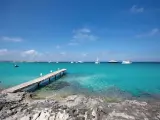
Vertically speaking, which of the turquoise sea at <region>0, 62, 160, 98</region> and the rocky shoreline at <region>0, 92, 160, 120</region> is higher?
the rocky shoreline at <region>0, 92, 160, 120</region>

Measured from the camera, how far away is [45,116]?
8.06 m

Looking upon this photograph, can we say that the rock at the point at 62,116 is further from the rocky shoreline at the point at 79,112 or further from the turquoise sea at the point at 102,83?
the turquoise sea at the point at 102,83

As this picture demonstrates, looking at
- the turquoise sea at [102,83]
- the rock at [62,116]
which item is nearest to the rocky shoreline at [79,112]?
the rock at [62,116]

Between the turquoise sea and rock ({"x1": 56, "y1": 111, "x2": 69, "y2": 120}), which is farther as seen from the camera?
the turquoise sea

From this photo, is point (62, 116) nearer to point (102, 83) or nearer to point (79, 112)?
point (79, 112)

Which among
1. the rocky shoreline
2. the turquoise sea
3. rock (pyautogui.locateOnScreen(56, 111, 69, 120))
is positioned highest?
rock (pyautogui.locateOnScreen(56, 111, 69, 120))

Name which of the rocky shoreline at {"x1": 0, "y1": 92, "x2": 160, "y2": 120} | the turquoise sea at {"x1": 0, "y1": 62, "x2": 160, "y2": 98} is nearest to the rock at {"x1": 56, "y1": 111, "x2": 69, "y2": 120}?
the rocky shoreline at {"x1": 0, "y1": 92, "x2": 160, "y2": 120}

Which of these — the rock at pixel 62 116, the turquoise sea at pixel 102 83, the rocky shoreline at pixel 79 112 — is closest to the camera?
the rock at pixel 62 116

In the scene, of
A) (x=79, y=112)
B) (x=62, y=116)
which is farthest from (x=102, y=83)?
(x=62, y=116)

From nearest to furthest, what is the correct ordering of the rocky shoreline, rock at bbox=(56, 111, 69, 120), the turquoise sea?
rock at bbox=(56, 111, 69, 120) → the rocky shoreline → the turquoise sea

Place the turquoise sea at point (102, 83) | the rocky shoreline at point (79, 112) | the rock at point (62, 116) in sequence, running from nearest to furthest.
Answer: the rock at point (62, 116), the rocky shoreline at point (79, 112), the turquoise sea at point (102, 83)

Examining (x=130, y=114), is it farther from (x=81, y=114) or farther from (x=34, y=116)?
(x=34, y=116)

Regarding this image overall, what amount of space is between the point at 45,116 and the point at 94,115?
3052 millimetres

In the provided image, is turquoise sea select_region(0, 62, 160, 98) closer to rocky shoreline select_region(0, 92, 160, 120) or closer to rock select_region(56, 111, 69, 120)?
rocky shoreline select_region(0, 92, 160, 120)
